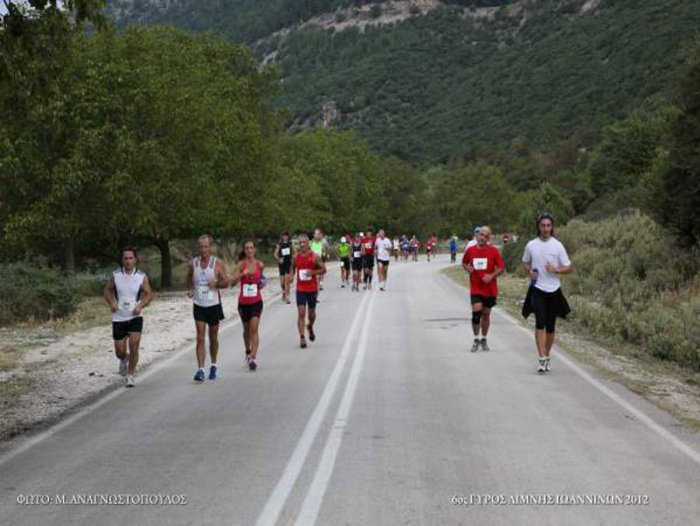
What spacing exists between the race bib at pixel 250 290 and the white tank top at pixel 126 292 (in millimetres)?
1741

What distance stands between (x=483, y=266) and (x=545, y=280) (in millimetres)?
2307

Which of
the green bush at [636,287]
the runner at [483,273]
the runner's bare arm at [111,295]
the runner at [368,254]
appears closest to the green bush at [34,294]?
the runner's bare arm at [111,295]

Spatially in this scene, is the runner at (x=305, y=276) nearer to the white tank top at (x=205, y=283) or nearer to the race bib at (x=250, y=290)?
the race bib at (x=250, y=290)

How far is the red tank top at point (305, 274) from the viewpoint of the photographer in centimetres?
1514

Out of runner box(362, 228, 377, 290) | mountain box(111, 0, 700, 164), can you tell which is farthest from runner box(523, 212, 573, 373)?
mountain box(111, 0, 700, 164)

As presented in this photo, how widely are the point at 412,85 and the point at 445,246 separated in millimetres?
69408

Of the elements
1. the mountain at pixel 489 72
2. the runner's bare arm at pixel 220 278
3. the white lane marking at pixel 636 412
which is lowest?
the white lane marking at pixel 636 412

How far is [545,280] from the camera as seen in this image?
12000 millimetres

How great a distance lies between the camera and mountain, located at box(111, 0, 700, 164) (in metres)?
108

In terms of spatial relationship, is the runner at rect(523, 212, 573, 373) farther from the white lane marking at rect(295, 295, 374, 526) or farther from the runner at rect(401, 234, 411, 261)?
the runner at rect(401, 234, 411, 261)

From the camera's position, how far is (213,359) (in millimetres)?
12234

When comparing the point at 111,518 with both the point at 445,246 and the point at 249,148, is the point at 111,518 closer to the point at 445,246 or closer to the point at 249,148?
the point at 249,148

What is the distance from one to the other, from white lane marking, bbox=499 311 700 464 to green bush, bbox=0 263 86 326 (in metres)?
12.0

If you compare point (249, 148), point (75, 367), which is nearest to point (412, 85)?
point (249, 148)
